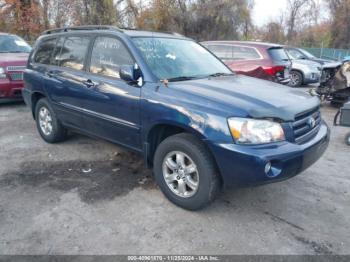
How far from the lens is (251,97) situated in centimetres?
333

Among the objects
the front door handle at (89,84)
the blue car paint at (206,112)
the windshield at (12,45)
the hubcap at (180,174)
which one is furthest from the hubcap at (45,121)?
the windshield at (12,45)

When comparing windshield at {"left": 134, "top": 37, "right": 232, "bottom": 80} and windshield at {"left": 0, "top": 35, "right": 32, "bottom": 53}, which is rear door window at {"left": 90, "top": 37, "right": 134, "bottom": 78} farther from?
windshield at {"left": 0, "top": 35, "right": 32, "bottom": 53}

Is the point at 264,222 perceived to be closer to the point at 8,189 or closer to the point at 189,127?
the point at 189,127

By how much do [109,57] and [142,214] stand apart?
200 cm

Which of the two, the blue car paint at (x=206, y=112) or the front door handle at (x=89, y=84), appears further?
the front door handle at (x=89, y=84)

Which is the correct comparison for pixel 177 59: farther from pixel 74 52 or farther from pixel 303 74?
pixel 303 74

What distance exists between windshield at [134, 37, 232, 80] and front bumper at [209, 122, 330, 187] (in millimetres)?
1228

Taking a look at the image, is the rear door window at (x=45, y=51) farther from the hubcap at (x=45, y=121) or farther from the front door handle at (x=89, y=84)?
the front door handle at (x=89, y=84)

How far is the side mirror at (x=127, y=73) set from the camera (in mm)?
3645

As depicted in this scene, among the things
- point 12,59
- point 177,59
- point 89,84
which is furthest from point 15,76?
point 177,59

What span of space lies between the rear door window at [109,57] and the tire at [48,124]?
4.55ft

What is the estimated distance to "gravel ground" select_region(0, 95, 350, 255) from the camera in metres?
2.97

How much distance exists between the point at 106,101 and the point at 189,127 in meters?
1.33

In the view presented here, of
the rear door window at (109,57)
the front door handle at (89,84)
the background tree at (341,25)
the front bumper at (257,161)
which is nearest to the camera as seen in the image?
the front bumper at (257,161)
